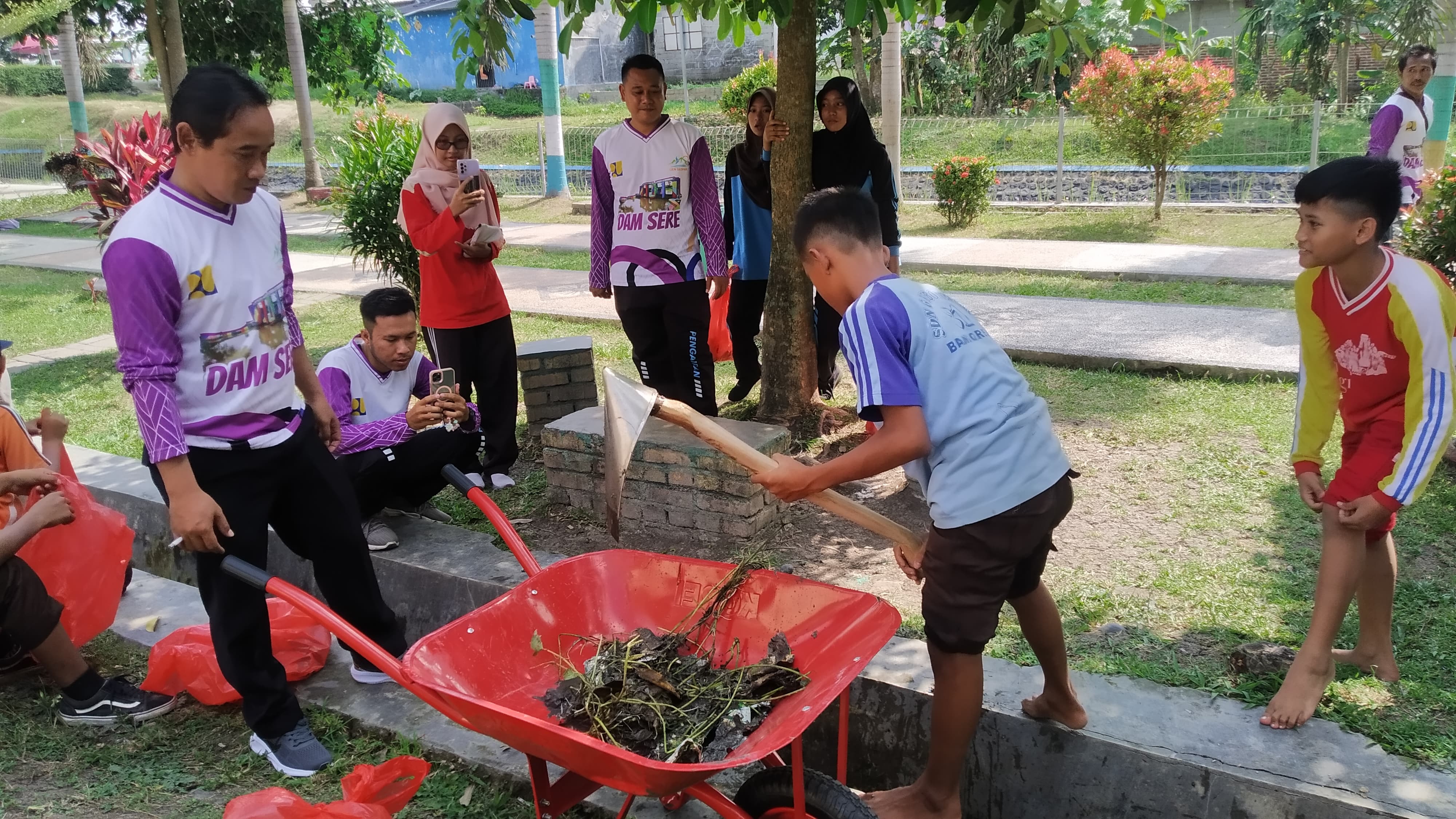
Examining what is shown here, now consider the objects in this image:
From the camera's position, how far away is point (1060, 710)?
262 cm

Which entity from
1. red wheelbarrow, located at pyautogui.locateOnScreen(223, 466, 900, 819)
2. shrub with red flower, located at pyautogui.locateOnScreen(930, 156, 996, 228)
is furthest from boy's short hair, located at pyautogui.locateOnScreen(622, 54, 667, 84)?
shrub with red flower, located at pyautogui.locateOnScreen(930, 156, 996, 228)

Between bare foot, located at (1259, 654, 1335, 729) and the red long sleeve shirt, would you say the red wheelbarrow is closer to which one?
bare foot, located at (1259, 654, 1335, 729)

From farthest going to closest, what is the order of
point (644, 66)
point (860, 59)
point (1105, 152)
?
point (860, 59) → point (1105, 152) → point (644, 66)

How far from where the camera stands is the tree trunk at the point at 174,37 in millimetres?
6891

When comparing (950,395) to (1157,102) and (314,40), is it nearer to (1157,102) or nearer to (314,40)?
(314,40)

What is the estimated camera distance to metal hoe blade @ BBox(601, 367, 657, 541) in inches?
100

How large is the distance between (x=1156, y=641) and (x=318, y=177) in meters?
19.9

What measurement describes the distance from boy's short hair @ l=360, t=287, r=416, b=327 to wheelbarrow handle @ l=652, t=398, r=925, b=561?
A: 179 cm

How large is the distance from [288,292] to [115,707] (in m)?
1.51

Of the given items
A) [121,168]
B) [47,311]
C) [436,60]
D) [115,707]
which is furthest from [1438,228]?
[436,60]


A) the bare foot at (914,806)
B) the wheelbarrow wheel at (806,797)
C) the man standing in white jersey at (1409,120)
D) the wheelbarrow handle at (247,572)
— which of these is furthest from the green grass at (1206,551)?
the man standing in white jersey at (1409,120)

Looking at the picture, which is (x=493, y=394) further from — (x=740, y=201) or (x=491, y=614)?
(x=491, y=614)

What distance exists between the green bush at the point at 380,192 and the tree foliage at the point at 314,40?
1.34m

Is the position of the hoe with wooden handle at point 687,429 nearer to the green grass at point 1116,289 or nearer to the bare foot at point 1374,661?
the bare foot at point 1374,661
